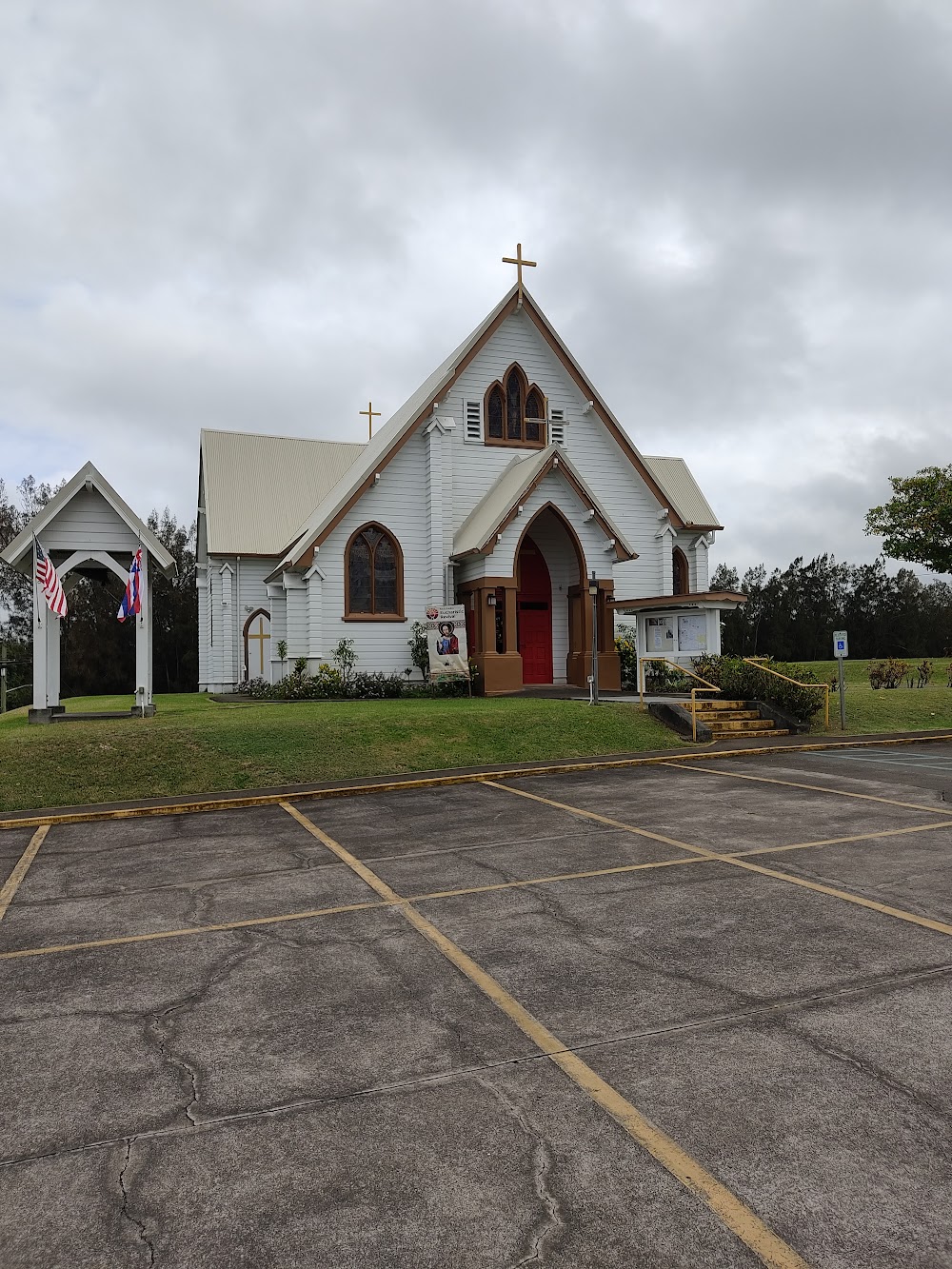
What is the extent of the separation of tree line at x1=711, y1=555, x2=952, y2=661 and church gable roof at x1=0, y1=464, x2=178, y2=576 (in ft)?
192

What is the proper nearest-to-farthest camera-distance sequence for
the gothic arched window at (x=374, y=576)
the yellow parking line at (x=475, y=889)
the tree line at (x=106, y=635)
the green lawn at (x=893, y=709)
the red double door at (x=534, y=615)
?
1. the yellow parking line at (x=475, y=889)
2. the green lawn at (x=893, y=709)
3. the gothic arched window at (x=374, y=576)
4. the red double door at (x=534, y=615)
5. the tree line at (x=106, y=635)

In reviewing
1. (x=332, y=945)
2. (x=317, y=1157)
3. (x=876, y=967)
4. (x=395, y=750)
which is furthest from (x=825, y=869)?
(x=395, y=750)

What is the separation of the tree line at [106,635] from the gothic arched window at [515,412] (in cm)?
3511

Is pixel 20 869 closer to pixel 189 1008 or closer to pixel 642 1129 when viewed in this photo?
pixel 189 1008

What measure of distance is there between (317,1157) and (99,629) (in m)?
61.0

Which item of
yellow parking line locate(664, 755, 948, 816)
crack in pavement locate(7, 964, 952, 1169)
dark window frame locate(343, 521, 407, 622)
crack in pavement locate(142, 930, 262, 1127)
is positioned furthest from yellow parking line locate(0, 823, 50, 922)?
dark window frame locate(343, 521, 407, 622)

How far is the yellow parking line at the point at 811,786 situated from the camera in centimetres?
1152

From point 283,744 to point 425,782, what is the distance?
3.17 meters

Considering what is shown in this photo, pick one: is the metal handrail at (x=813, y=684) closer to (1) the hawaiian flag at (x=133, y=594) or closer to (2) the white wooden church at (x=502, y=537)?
(2) the white wooden church at (x=502, y=537)

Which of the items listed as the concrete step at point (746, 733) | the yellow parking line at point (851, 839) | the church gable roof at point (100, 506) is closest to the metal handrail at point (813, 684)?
the concrete step at point (746, 733)

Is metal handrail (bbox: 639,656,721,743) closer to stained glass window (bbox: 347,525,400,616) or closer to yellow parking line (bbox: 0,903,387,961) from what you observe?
stained glass window (bbox: 347,525,400,616)

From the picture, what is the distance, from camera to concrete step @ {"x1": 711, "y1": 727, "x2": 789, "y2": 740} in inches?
773

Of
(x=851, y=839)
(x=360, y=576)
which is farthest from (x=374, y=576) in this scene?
(x=851, y=839)

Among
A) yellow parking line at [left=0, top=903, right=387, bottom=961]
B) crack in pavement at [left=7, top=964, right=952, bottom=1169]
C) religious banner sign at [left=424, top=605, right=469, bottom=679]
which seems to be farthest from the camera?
religious banner sign at [left=424, top=605, right=469, bottom=679]
